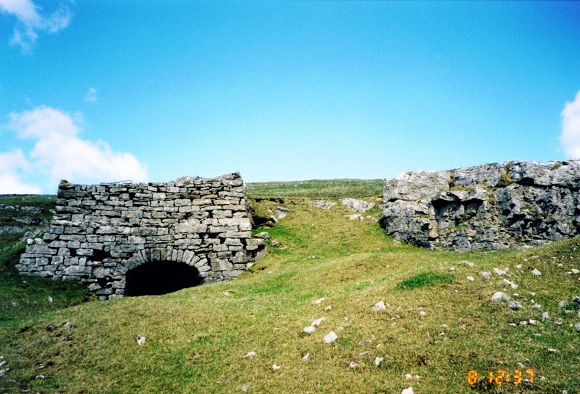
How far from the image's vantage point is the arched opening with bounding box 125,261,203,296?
2055 centimetres

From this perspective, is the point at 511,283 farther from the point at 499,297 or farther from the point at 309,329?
the point at 309,329

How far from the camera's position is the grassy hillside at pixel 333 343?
7.05m

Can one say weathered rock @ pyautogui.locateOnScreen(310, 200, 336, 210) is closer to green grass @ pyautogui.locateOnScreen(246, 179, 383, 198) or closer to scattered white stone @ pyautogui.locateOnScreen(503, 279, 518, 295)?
green grass @ pyautogui.locateOnScreen(246, 179, 383, 198)

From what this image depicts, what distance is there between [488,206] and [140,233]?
21139 mm

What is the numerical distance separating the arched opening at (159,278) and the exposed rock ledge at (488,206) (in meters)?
13.7

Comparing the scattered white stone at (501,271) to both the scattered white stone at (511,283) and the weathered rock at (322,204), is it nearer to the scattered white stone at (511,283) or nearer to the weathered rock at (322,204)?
the scattered white stone at (511,283)

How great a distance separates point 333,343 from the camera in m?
8.66

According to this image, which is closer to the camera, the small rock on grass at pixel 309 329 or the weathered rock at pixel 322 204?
the small rock on grass at pixel 309 329

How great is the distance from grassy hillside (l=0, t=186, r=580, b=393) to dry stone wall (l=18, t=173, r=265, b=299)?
5625mm

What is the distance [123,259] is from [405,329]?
16525 mm

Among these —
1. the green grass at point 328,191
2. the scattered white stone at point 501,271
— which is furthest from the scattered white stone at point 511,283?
the green grass at point 328,191

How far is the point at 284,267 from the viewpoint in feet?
63.5

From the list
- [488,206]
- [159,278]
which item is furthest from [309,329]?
[488,206]
